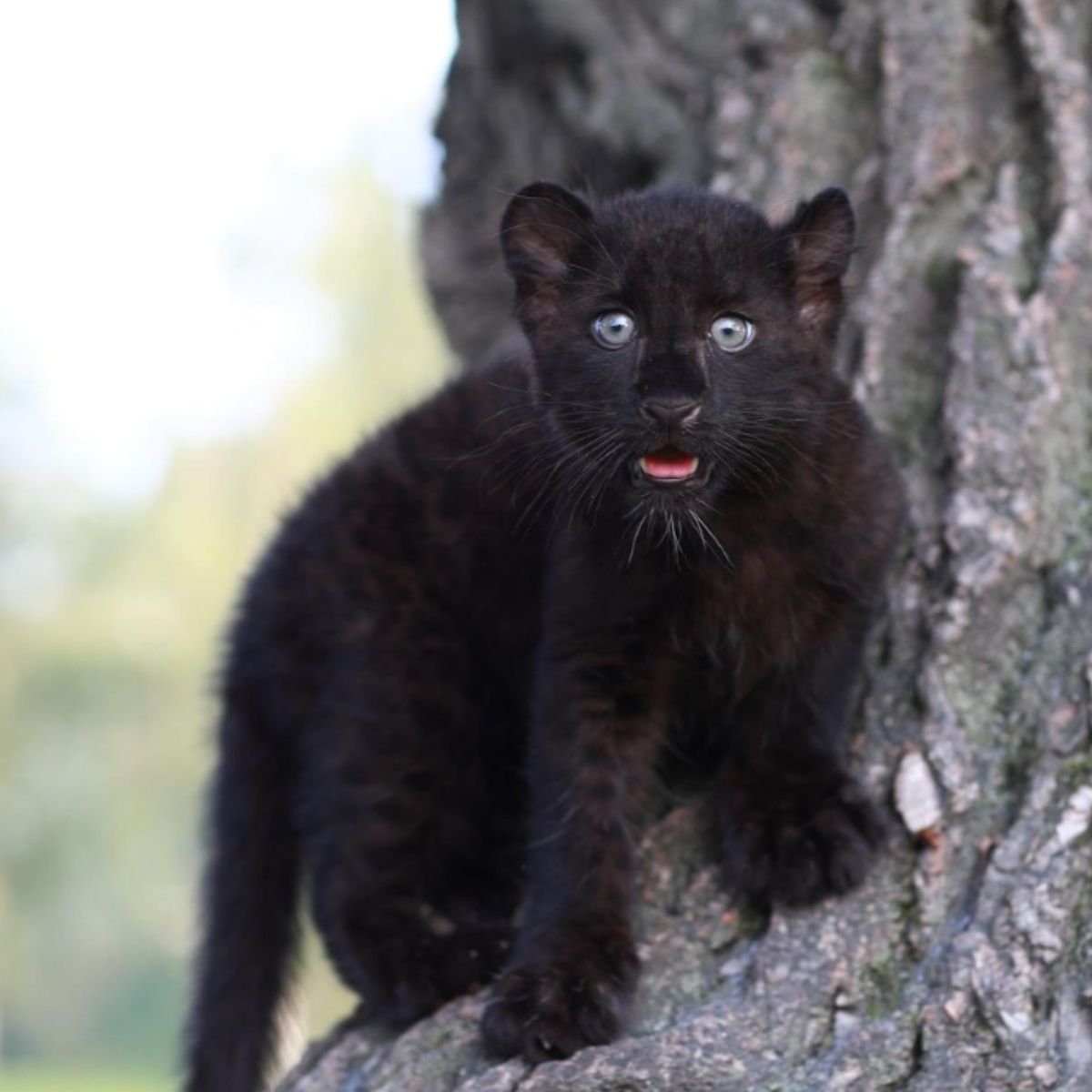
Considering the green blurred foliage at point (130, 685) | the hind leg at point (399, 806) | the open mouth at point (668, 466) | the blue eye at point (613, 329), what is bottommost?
the green blurred foliage at point (130, 685)

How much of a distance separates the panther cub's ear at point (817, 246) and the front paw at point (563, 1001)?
44.7 inches

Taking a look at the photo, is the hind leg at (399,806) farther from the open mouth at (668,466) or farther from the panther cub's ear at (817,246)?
the panther cub's ear at (817,246)

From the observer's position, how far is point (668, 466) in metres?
2.38

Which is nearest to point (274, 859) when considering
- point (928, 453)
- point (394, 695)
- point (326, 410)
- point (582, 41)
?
point (394, 695)

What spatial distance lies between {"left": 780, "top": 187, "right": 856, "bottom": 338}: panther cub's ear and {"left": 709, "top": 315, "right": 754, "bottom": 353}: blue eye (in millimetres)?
154

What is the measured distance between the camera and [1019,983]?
2115 mm

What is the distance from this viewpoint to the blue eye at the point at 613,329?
8.16 ft

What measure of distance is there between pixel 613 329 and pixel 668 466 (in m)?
0.28

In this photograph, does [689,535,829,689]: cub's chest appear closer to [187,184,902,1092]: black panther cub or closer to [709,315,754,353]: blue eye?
[187,184,902,1092]: black panther cub

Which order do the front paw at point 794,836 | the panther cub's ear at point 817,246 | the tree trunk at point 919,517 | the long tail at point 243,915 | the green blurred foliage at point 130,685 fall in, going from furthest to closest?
the green blurred foliage at point 130,685 < the long tail at point 243,915 < the panther cub's ear at point 817,246 < the front paw at point 794,836 < the tree trunk at point 919,517

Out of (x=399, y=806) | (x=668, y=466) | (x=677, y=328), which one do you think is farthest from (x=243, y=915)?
(x=677, y=328)

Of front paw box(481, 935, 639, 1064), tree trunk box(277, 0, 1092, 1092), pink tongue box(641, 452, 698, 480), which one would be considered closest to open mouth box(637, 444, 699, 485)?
pink tongue box(641, 452, 698, 480)

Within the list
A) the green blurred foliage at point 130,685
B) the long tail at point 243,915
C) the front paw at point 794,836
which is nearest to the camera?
the front paw at point 794,836

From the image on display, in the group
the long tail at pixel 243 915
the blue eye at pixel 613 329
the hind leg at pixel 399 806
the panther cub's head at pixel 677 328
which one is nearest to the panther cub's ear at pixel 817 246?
the panther cub's head at pixel 677 328
